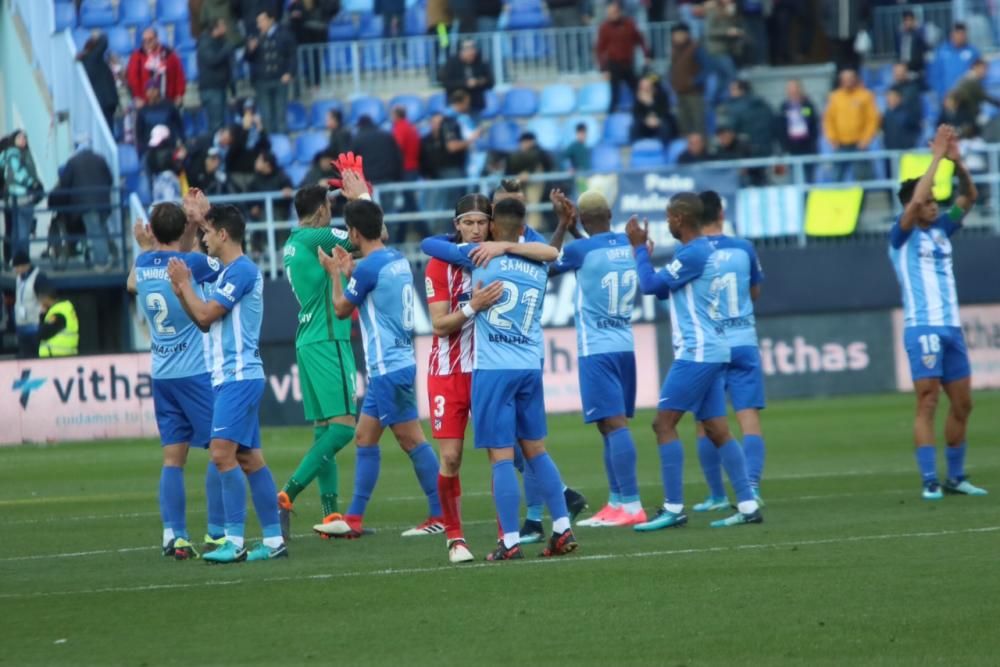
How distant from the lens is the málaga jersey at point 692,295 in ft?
40.4

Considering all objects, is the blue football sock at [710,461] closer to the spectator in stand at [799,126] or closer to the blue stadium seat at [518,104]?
the spectator in stand at [799,126]

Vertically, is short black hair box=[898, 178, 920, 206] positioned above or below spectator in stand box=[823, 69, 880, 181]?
below

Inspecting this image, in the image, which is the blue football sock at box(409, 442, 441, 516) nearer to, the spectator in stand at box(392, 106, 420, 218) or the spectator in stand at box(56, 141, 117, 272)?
the spectator in stand at box(56, 141, 117, 272)

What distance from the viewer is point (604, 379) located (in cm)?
1281

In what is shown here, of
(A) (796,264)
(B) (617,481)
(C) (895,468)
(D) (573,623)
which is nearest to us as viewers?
(D) (573,623)

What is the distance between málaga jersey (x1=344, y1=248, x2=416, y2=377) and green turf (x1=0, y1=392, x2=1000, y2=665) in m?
1.22

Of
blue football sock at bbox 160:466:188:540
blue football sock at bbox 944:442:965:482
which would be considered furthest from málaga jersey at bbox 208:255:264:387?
blue football sock at bbox 944:442:965:482

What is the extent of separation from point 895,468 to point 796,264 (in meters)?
9.87

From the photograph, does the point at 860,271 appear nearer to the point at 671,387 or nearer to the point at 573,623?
the point at 671,387

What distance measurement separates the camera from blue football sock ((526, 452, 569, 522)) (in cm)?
1045

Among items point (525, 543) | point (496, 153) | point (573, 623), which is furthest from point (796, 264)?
point (573, 623)

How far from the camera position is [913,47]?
29750mm

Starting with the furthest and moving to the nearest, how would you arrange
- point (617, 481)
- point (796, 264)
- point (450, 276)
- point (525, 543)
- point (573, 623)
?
point (796, 264)
point (617, 481)
point (525, 543)
point (450, 276)
point (573, 623)

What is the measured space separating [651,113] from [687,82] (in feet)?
2.90
